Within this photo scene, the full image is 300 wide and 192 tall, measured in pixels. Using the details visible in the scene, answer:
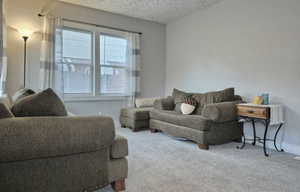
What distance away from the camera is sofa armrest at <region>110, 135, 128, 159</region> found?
1647mm

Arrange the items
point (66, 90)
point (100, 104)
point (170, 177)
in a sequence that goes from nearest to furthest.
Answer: point (170, 177) → point (66, 90) → point (100, 104)

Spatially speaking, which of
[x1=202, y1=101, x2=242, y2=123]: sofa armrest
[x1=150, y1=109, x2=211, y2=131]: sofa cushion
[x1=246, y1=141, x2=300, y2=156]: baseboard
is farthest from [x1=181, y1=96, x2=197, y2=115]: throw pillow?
[x1=246, y1=141, x2=300, y2=156]: baseboard

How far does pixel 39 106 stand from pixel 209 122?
2.29 m

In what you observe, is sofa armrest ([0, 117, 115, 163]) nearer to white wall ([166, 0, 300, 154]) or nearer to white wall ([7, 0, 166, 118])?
white wall ([166, 0, 300, 154])

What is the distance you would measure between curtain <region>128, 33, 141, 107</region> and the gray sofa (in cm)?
326

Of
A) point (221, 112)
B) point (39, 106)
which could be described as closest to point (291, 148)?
point (221, 112)

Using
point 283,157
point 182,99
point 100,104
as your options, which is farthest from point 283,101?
point 100,104

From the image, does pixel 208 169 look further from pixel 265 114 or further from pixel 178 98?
pixel 178 98

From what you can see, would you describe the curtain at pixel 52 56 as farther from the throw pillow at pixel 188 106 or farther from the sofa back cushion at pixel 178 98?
the throw pillow at pixel 188 106

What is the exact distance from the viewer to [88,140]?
1499mm

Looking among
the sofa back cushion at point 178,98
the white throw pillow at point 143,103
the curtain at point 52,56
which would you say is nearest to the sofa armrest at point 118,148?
the sofa back cushion at point 178,98

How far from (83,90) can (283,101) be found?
3.79 meters

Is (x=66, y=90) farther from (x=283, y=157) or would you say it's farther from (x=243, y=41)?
(x=283, y=157)

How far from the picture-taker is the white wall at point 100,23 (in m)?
3.73
